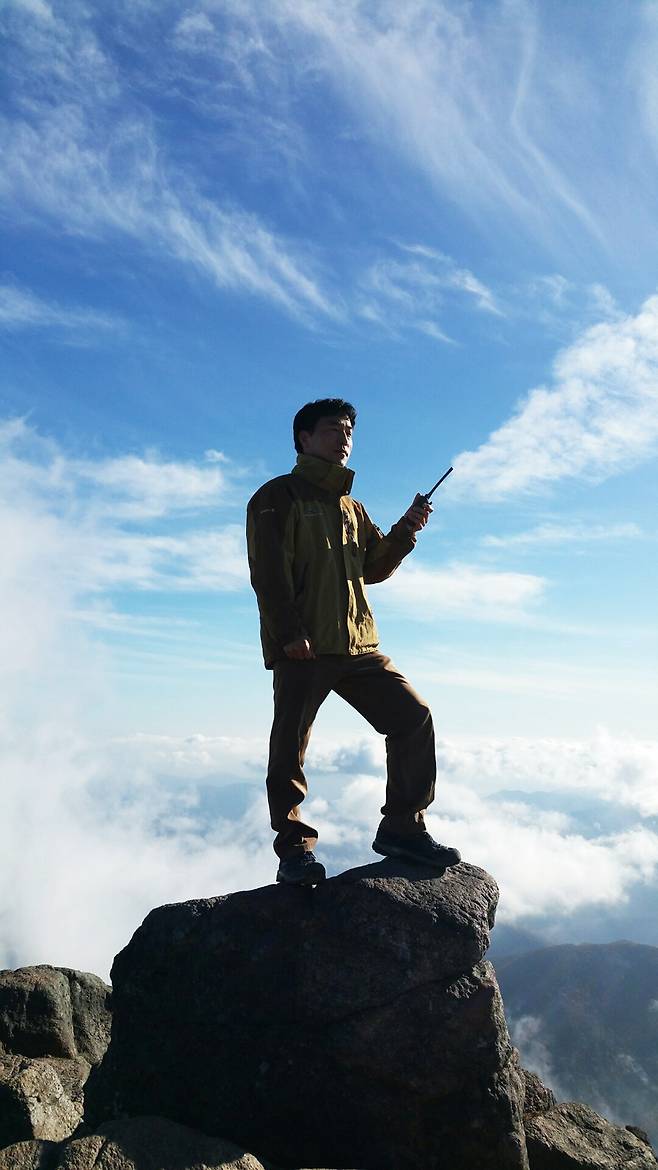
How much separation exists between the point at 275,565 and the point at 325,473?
1216 millimetres

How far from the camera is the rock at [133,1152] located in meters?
5.22

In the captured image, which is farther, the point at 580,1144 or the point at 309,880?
the point at 580,1144

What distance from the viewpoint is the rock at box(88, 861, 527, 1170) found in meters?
6.34

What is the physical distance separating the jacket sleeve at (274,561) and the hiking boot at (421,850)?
7.74 feet

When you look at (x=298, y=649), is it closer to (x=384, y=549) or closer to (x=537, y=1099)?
(x=384, y=549)

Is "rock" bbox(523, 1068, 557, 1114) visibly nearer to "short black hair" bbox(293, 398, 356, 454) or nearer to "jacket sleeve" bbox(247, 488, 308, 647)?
"jacket sleeve" bbox(247, 488, 308, 647)

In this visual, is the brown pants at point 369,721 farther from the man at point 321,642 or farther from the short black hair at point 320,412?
the short black hair at point 320,412

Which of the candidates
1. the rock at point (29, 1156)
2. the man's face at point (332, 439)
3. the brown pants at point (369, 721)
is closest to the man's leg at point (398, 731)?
the brown pants at point (369, 721)

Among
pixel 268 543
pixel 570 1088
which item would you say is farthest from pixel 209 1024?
pixel 570 1088

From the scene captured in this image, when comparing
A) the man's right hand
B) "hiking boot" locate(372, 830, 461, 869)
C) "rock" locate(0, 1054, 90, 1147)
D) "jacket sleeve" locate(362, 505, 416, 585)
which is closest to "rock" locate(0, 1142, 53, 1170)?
"rock" locate(0, 1054, 90, 1147)

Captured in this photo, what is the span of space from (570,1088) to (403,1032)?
231133 millimetres

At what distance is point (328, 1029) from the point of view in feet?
21.5

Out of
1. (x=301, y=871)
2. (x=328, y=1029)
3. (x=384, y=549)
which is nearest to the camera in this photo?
(x=328, y=1029)

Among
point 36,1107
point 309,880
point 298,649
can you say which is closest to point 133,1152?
point 309,880
